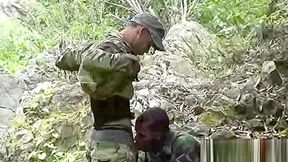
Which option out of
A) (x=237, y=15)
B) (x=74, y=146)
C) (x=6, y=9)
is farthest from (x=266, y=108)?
(x=6, y=9)

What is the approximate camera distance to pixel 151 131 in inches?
42.3

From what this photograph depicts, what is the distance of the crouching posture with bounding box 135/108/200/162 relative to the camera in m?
1.04

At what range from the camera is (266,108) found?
184 centimetres

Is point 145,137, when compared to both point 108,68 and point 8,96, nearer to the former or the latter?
point 108,68

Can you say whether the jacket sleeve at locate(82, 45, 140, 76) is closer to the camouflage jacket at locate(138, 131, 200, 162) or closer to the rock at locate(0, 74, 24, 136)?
the camouflage jacket at locate(138, 131, 200, 162)

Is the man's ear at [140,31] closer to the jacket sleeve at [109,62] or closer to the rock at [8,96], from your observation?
the jacket sleeve at [109,62]

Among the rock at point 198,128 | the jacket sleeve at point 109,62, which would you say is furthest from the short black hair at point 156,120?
the rock at point 198,128

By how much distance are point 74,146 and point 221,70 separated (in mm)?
570

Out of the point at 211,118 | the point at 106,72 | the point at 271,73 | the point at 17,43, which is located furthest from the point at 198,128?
the point at 17,43

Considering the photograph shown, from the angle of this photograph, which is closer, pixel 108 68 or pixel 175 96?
pixel 108 68

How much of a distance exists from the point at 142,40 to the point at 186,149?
20 cm

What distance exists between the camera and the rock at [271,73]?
187cm

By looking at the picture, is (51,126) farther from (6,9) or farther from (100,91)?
(100,91)

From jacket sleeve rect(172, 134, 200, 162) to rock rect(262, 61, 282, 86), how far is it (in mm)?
887
